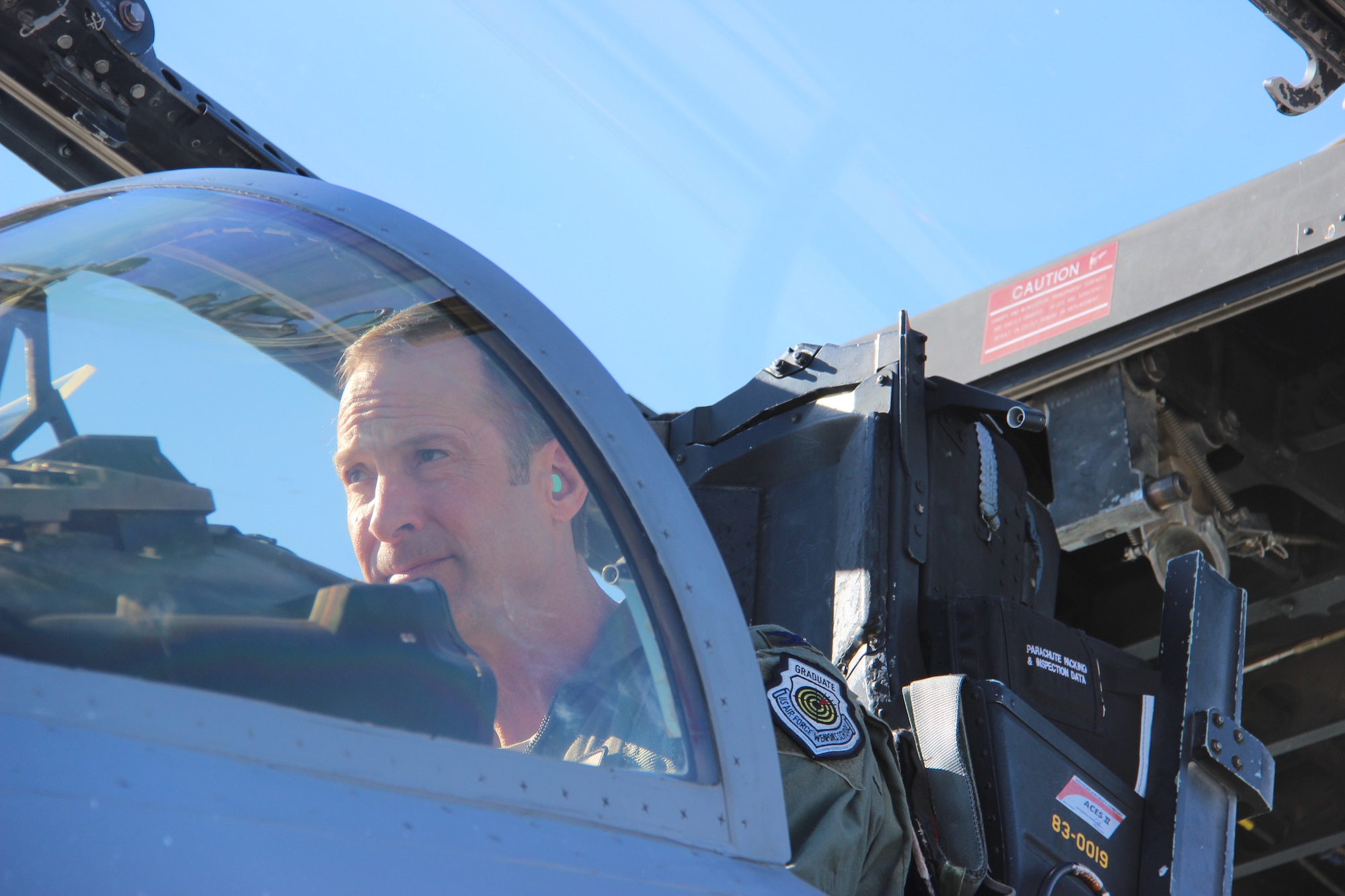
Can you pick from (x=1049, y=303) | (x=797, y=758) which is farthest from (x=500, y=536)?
(x=1049, y=303)

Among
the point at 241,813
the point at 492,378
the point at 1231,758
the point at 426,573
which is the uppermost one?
the point at 1231,758

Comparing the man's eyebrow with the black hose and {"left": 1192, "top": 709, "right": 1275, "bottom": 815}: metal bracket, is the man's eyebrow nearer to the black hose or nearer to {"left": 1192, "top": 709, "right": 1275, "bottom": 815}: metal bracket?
the black hose

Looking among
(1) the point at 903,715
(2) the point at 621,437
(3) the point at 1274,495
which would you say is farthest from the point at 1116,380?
(2) the point at 621,437

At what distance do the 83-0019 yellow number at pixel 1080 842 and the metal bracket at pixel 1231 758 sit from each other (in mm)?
258

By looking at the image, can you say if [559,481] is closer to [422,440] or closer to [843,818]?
[422,440]

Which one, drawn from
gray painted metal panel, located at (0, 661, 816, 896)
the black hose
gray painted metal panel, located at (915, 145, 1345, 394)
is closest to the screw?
gray painted metal panel, located at (0, 661, 816, 896)

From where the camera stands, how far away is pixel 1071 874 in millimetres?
1907

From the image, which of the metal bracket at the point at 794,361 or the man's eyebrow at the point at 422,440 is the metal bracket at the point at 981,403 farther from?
the man's eyebrow at the point at 422,440

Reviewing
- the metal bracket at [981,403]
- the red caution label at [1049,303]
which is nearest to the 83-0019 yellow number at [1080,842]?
the metal bracket at [981,403]

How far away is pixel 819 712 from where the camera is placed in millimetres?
1676

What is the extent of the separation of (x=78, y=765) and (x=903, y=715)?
5.31ft

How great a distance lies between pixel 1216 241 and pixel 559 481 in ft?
9.12

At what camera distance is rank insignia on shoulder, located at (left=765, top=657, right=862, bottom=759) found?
5.33ft

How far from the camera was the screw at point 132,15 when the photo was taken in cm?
274
